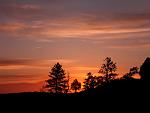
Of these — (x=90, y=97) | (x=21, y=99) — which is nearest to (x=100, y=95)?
(x=90, y=97)

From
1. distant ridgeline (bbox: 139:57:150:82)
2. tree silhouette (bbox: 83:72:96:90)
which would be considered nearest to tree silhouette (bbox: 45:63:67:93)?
tree silhouette (bbox: 83:72:96:90)

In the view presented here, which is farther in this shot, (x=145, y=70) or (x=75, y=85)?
(x=75, y=85)

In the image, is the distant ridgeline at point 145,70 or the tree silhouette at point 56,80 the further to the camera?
the tree silhouette at point 56,80

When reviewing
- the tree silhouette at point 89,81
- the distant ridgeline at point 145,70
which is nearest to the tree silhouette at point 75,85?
the tree silhouette at point 89,81

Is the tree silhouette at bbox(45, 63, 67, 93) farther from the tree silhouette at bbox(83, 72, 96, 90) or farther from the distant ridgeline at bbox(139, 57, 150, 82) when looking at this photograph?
the distant ridgeline at bbox(139, 57, 150, 82)

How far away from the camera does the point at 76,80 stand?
10362 centimetres

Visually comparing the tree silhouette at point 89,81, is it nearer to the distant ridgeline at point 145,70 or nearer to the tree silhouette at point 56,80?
the tree silhouette at point 56,80

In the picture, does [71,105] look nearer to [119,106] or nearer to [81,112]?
[81,112]

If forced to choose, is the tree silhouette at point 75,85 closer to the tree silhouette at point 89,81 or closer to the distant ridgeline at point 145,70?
the tree silhouette at point 89,81

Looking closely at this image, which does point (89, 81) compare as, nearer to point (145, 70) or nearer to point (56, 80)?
point (56, 80)

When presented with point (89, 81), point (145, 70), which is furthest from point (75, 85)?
point (145, 70)

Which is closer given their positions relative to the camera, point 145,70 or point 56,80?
point 145,70

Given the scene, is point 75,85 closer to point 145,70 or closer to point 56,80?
point 56,80

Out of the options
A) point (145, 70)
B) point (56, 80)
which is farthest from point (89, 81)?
point (145, 70)
